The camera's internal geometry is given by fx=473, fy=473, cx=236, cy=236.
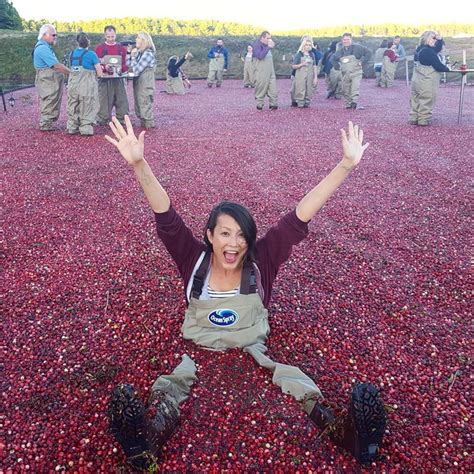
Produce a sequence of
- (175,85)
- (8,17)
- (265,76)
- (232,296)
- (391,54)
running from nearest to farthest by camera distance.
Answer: (232,296), (265,76), (175,85), (391,54), (8,17)

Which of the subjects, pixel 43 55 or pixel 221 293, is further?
pixel 43 55

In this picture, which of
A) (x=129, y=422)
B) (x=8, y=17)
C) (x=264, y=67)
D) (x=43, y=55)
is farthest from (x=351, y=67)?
(x=8, y=17)

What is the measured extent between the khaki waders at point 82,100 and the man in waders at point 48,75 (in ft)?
0.81

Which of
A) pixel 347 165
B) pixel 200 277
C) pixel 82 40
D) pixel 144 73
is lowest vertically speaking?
pixel 200 277

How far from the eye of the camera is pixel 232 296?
284 centimetres

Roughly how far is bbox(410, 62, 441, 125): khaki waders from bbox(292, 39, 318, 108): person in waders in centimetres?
359

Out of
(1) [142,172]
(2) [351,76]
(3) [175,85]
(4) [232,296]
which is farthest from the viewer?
(3) [175,85]

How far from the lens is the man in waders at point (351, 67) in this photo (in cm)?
1368

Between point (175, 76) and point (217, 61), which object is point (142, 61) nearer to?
point (175, 76)

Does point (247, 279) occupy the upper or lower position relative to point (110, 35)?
lower

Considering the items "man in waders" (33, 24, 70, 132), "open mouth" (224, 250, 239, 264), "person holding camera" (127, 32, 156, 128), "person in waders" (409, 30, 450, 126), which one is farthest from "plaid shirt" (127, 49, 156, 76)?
"open mouth" (224, 250, 239, 264)

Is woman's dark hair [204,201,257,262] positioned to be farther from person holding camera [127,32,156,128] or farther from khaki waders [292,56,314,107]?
khaki waders [292,56,314,107]

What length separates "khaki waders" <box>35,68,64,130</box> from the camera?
959 cm

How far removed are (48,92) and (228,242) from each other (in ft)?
27.8
